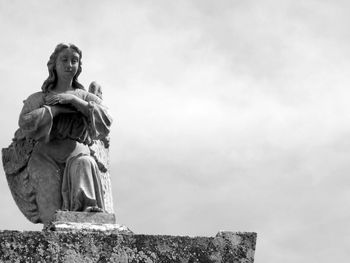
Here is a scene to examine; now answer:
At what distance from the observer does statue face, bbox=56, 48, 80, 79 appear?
13117 millimetres

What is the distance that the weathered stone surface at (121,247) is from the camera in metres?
8.80

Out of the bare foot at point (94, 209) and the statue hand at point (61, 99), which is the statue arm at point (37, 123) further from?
the bare foot at point (94, 209)

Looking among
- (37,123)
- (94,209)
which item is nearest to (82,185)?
(94,209)

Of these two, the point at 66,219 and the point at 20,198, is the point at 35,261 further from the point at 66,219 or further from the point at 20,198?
the point at 20,198

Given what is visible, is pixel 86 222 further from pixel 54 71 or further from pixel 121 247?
pixel 54 71

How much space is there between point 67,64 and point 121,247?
15.1ft

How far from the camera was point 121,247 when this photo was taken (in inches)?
363

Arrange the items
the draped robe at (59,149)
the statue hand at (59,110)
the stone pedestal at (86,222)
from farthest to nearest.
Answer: the statue hand at (59,110) < the draped robe at (59,149) < the stone pedestal at (86,222)

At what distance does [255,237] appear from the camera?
9.81 metres

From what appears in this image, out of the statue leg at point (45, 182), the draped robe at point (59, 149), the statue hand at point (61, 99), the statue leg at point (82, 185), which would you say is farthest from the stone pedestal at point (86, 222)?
the statue hand at point (61, 99)

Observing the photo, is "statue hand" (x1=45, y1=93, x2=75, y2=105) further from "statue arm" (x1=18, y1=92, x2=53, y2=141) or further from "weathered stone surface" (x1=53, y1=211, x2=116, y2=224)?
"weathered stone surface" (x1=53, y1=211, x2=116, y2=224)

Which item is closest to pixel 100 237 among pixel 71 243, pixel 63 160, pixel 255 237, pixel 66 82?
pixel 71 243

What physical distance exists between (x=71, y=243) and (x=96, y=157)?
3.88m

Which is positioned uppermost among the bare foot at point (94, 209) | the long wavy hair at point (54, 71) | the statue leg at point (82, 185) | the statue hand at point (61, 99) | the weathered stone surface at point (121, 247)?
the long wavy hair at point (54, 71)
